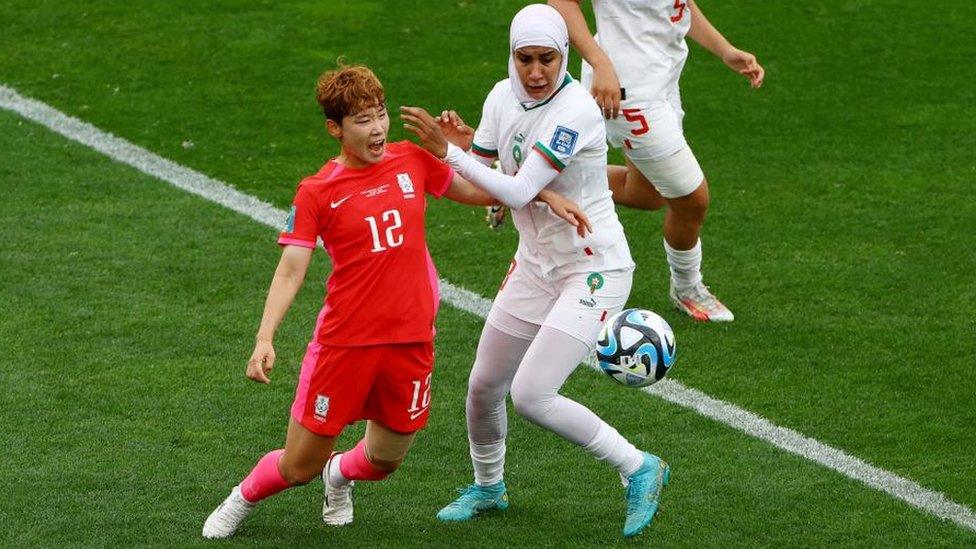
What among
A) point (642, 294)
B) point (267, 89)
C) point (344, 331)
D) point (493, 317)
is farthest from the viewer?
point (267, 89)

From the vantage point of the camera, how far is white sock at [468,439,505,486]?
262 inches

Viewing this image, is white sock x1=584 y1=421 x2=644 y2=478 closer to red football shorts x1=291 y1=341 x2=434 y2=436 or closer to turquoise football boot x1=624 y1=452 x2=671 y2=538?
turquoise football boot x1=624 y1=452 x2=671 y2=538

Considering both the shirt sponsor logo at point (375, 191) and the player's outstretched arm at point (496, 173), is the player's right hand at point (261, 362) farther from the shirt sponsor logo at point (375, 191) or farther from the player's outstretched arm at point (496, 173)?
the player's outstretched arm at point (496, 173)

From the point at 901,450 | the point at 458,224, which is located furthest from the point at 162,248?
the point at 901,450

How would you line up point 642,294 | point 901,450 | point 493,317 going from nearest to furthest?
point 493,317 → point 901,450 → point 642,294

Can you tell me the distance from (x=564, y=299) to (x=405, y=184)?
0.84 meters

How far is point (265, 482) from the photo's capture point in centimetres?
629

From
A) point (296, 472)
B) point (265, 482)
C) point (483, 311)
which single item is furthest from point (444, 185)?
point (483, 311)

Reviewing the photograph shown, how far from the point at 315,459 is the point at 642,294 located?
3551mm

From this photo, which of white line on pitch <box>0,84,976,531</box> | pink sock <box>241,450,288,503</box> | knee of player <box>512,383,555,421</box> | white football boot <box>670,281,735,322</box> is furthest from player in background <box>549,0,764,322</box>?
pink sock <box>241,450,288,503</box>

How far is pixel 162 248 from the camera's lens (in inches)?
387

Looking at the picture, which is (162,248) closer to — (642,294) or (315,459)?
(642,294)

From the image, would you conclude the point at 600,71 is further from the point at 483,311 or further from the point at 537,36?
the point at 483,311

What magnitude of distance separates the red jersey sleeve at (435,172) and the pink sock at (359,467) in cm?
105
